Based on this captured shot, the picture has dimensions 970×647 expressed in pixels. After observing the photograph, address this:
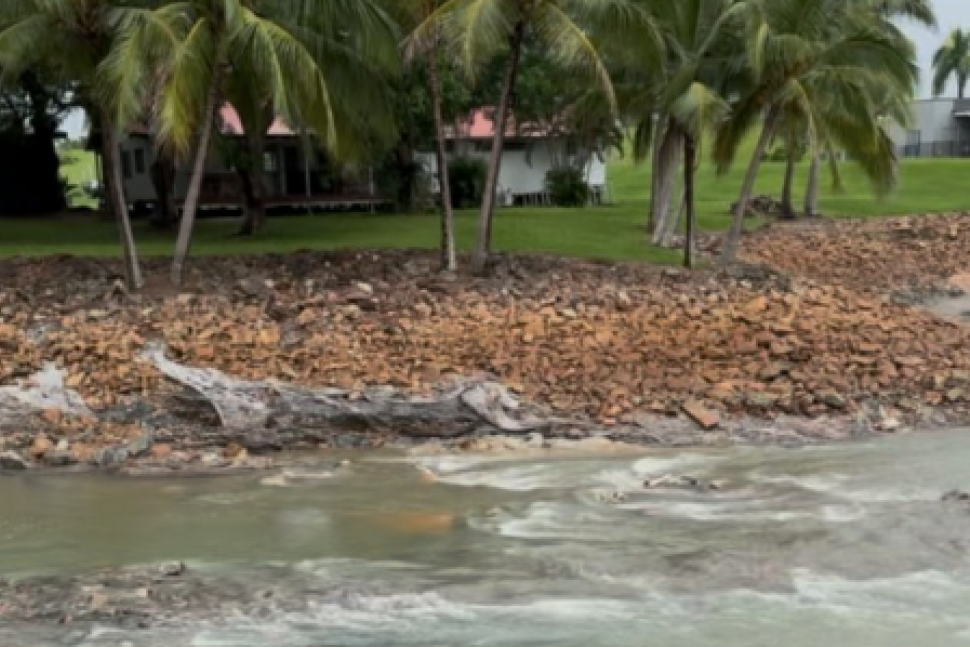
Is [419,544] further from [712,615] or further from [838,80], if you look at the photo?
[838,80]

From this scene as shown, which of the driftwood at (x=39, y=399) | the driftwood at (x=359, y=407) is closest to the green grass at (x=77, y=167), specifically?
the driftwood at (x=39, y=399)

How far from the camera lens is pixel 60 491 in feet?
47.1

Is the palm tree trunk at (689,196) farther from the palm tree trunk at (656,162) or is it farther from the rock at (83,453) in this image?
the rock at (83,453)

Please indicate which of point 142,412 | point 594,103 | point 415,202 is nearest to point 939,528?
point 142,412

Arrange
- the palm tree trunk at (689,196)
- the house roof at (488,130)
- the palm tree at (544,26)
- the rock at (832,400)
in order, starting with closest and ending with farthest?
the rock at (832,400) < the palm tree at (544,26) < the palm tree trunk at (689,196) < the house roof at (488,130)

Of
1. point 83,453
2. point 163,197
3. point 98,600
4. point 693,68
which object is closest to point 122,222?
point 83,453

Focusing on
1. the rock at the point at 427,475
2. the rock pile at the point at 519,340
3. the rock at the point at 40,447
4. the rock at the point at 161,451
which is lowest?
the rock at the point at 427,475

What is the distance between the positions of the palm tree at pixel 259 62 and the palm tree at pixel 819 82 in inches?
266

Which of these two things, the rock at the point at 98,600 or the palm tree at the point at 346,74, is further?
the palm tree at the point at 346,74

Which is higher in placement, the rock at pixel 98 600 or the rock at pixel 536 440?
the rock at pixel 98 600

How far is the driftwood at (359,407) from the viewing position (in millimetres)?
17188

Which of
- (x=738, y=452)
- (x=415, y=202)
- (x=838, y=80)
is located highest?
(x=838, y=80)

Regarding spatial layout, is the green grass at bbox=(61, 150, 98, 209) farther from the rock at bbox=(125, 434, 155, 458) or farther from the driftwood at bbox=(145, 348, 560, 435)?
the rock at bbox=(125, 434, 155, 458)

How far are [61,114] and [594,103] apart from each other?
60.8 ft
